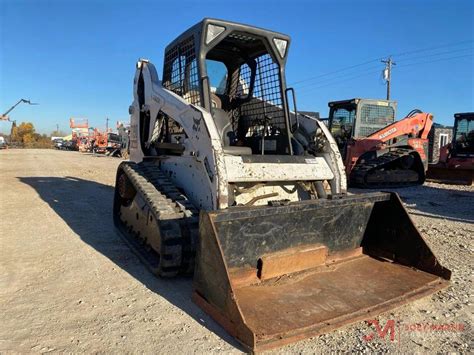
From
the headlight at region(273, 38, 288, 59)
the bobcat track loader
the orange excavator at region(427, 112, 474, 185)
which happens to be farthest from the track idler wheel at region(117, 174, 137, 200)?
the orange excavator at region(427, 112, 474, 185)

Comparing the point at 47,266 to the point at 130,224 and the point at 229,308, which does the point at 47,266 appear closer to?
the point at 130,224

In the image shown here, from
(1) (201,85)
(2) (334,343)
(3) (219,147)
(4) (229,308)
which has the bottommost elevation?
(2) (334,343)

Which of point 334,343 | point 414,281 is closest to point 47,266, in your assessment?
point 334,343

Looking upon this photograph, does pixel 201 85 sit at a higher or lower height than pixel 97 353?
higher

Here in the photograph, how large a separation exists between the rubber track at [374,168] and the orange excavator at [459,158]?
1.89 meters

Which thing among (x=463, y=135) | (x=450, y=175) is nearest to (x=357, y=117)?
(x=450, y=175)

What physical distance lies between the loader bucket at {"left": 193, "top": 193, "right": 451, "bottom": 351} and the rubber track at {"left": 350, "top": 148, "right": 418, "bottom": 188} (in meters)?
7.13

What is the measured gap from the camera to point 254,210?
10.7 feet

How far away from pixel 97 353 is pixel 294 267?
1883mm

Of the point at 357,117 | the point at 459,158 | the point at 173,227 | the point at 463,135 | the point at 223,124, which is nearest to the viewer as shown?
the point at 173,227

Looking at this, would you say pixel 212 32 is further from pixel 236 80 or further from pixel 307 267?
pixel 307 267

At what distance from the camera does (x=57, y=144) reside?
2142 inches

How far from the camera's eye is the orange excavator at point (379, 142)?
38.1 feet

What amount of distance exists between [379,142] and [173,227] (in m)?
9.51
